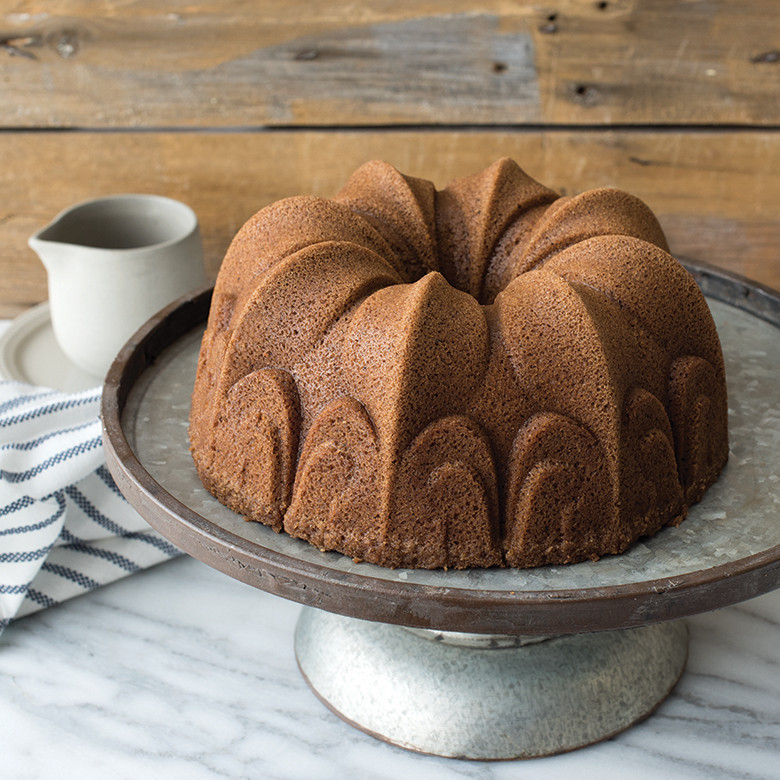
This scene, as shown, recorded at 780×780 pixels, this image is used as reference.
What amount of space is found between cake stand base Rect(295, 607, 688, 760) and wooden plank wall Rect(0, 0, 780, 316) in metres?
0.97

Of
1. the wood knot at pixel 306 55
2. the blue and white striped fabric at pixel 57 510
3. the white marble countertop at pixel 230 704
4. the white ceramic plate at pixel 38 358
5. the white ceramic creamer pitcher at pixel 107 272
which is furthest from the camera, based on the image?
the wood knot at pixel 306 55

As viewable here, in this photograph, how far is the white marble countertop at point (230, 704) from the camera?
116 centimetres

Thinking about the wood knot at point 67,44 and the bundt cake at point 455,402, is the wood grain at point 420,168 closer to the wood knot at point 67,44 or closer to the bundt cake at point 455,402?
the wood knot at point 67,44

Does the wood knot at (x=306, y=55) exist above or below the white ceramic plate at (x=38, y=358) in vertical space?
above

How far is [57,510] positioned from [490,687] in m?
0.61

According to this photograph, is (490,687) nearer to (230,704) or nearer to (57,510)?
(230,704)

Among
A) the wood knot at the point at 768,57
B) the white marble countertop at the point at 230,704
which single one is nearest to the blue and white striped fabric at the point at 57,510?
the white marble countertop at the point at 230,704

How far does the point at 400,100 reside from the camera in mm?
1836

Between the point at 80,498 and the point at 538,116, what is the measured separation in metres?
1.04

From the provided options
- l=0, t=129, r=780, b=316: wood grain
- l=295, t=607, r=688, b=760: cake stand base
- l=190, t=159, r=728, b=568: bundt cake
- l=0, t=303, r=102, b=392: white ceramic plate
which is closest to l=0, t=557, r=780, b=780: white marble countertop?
l=295, t=607, r=688, b=760: cake stand base

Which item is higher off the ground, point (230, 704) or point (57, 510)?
point (57, 510)

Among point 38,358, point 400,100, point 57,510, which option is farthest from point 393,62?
point 57,510

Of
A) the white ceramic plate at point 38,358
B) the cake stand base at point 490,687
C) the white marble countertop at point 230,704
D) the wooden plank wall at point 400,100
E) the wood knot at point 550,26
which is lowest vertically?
the white marble countertop at point 230,704

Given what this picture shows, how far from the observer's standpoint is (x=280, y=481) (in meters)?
1.07
